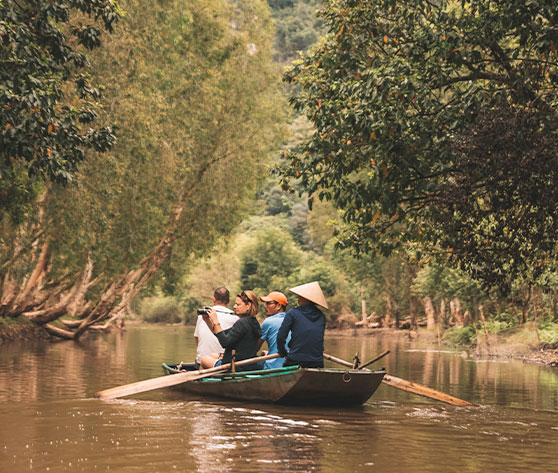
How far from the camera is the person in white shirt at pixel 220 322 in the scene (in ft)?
39.6

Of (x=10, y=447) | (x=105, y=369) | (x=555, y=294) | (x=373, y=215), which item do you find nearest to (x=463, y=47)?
(x=373, y=215)

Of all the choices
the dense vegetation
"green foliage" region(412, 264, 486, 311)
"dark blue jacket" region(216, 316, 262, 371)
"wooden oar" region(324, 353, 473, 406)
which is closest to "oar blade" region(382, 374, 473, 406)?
"wooden oar" region(324, 353, 473, 406)

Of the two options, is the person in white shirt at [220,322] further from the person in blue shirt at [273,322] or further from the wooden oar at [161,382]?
the wooden oar at [161,382]

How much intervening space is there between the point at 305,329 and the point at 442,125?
191 inches

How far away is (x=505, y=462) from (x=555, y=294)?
22.0 metres

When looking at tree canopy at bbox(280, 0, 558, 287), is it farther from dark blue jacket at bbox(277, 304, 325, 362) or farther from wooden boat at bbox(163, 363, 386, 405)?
wooden boat at bbox(163, 363, 386, 405)

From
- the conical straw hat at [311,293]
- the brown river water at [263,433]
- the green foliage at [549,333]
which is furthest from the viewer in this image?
the green foliage at [549,333]

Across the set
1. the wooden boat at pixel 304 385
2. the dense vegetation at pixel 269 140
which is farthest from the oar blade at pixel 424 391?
the dense vegetation at pixel 269 140

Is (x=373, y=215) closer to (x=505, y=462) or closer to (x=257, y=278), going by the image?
(x=505, y=462)

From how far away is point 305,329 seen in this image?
1083 centimetres

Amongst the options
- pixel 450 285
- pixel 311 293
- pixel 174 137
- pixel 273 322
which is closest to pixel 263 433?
pixel 311 293

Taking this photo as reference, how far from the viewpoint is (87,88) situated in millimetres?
15203

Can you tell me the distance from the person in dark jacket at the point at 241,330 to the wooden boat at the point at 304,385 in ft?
1.43

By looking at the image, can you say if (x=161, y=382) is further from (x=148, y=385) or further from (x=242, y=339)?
(x=242, y=339)
